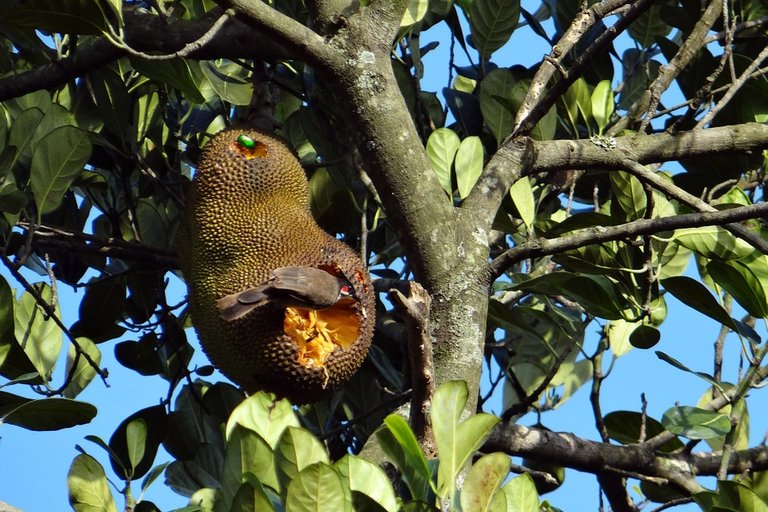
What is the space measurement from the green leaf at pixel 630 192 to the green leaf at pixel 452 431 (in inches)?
31.2

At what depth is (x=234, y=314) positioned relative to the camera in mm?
1475

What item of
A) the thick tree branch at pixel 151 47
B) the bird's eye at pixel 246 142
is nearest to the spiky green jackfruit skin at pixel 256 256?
the bird's eye at pixel 246 142

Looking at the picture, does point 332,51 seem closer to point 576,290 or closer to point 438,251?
point 438,251

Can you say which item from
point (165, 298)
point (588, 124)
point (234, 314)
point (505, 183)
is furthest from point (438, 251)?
point (165, 298)

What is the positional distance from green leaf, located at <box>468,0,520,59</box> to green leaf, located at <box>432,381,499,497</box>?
1.23 metres

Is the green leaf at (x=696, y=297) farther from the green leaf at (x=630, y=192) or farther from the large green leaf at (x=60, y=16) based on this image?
the large green leaf at (x=60, y=16)

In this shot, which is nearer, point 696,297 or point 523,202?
point 696,297

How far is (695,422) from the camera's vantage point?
5.20ft

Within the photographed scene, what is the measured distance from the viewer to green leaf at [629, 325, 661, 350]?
5.93 ft

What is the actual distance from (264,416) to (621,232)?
58 cm

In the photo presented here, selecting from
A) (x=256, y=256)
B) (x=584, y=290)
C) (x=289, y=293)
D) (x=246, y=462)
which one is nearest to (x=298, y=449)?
(x=246, y=462)

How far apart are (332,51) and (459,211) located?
0.93 feet

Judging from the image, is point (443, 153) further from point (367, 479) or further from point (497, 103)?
point (367, 479)

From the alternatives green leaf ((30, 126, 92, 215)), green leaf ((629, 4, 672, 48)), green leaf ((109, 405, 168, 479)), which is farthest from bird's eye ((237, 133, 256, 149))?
green leaf ((629, 4, 672, 48))
